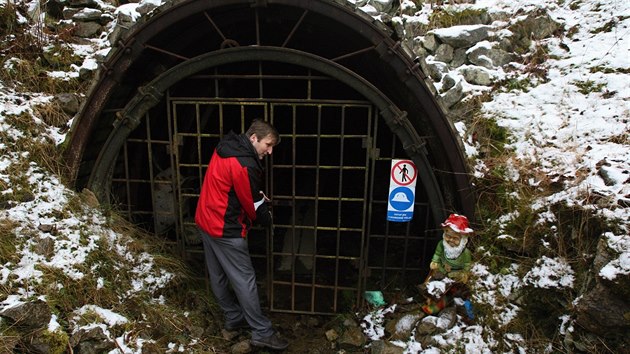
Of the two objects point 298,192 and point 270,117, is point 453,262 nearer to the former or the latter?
point 270,117

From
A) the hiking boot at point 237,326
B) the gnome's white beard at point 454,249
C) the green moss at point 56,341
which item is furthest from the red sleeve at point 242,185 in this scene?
the gnome's white beard at point 454,249

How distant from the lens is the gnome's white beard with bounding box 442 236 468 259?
12.6 feet

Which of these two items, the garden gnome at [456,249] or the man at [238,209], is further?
the garden gnome at [456,249]

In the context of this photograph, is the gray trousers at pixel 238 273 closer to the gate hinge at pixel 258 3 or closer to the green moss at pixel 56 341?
the green moss at pixel 56 341

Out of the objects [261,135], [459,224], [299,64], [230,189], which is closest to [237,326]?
[230,189]

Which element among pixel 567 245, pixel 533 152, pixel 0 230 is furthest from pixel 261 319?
pixel 533 152

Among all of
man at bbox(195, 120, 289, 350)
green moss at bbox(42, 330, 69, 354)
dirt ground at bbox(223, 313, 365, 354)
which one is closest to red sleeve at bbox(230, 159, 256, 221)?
man at bbox(195, 120, 289, 350)

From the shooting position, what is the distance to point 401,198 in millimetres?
4430

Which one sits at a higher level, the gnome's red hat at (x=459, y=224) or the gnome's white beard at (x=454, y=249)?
the gnome's red hat at (x=459, y=224)

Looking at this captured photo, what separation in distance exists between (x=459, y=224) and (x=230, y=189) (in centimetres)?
204

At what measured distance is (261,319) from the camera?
4020 mm

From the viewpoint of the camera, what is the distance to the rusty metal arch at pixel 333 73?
398 cm

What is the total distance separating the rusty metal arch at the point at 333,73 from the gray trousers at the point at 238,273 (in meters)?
1.54

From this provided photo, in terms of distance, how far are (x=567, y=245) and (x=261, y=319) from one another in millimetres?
2693
